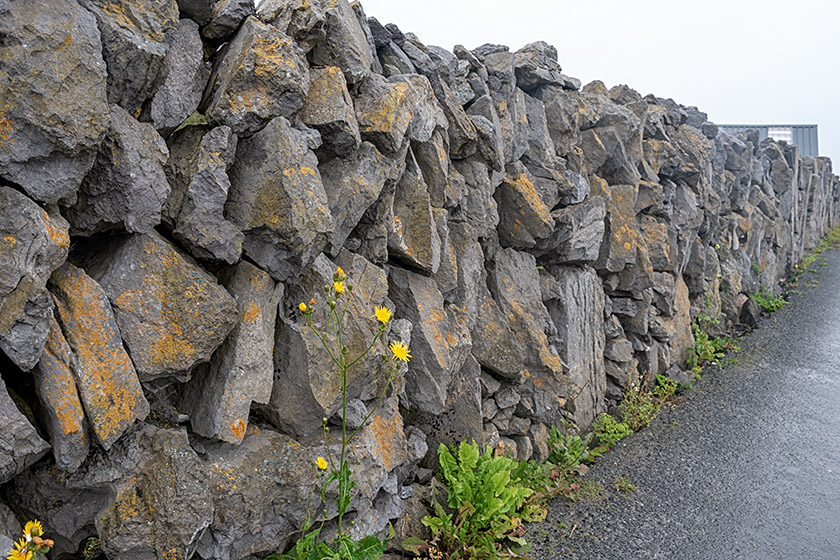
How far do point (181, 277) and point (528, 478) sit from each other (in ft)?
12.3

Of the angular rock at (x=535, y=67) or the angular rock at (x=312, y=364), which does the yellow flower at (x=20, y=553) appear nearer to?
the angular rock at (x=312, y=364)

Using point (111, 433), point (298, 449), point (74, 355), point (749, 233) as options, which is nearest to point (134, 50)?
point (74, 355)

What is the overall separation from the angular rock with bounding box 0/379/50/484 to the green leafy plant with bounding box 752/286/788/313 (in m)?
13.2

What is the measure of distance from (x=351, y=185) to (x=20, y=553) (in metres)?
2.64

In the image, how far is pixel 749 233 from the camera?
13094 mm

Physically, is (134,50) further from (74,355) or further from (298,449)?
(298,449)

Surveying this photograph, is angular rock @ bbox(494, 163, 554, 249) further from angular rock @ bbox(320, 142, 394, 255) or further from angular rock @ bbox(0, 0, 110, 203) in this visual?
angular rock @ bbox(0, 0, 110, 203)

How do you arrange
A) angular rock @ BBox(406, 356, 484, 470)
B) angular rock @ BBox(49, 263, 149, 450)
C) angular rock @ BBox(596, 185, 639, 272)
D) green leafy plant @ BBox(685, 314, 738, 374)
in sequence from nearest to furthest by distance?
angular rock @ BBox(49, 263, 149, 450)
angular rock @ BBox(406, 356, 484, 470)
angular rock @ BBox(596, 185, 639, 272)
green leafy plant @ BBox(685, 314, 738, 374)

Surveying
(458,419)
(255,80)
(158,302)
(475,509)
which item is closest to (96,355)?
(158,302)

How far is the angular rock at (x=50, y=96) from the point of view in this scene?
236cm

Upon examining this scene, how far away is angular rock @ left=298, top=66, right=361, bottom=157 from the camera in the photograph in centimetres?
374

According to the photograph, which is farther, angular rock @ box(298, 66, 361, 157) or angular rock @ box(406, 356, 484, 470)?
angular rock @ box(406, 356, 484, 470)

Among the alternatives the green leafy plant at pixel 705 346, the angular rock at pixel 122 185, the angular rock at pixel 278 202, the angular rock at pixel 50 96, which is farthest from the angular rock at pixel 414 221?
the green leafy plant at pixel 705 346

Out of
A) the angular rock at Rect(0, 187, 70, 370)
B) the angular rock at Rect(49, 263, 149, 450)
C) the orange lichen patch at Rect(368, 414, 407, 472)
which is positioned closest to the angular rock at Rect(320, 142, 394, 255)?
the orange lichen patch at Rect(368, 414, 407, 472)
